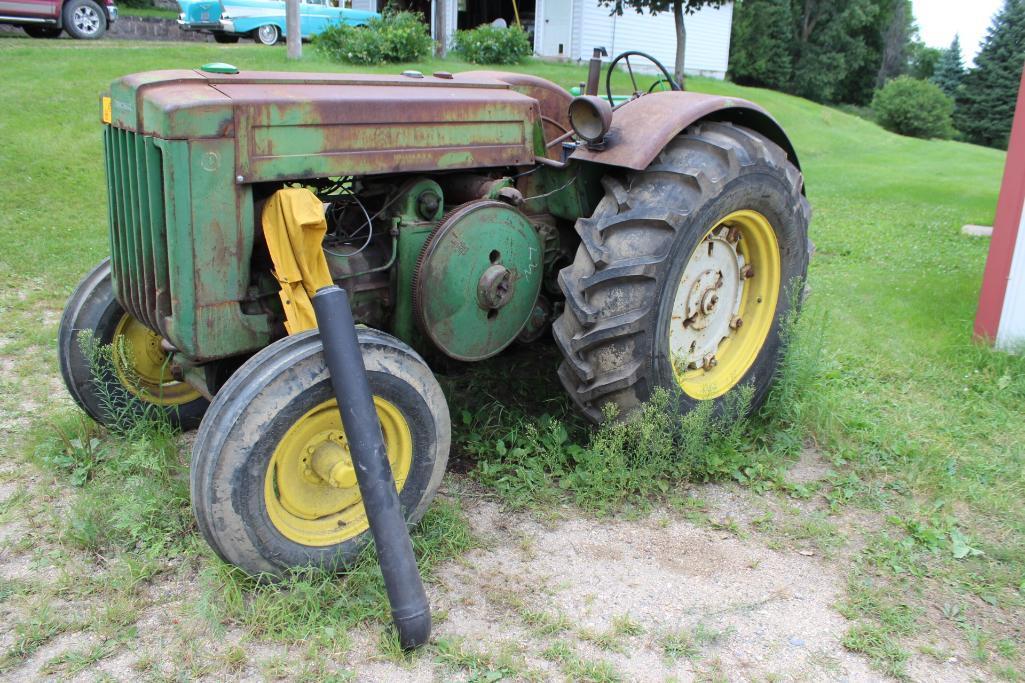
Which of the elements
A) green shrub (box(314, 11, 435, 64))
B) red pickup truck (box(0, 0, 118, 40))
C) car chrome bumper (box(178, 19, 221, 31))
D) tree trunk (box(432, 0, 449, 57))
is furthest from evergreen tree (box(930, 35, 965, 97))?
red pickup truck (box(0, 0, 118, 40))

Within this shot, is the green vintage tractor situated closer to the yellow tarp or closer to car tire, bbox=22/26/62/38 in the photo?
the yellow tarp

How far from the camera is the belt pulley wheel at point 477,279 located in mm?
3250

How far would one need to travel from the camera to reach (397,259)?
132 inches

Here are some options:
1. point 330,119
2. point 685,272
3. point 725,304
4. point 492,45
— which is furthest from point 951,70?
point 330,119

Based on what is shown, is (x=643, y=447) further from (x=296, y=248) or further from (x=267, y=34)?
(x=267, y=34)

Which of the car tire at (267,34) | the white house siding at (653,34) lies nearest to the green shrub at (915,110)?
the white house siding at (653,34)

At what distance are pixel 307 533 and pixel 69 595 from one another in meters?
0.80

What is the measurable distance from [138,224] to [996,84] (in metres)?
33.9

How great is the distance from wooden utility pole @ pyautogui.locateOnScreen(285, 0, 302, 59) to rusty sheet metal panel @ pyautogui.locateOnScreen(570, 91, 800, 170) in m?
12.1

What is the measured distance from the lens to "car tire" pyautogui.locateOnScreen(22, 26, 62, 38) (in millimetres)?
16656

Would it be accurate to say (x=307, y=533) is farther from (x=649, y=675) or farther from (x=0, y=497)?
(x=0, y=497)

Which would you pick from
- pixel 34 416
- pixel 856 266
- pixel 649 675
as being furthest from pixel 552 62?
pixel 649 675

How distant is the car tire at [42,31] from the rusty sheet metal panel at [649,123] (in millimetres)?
16761

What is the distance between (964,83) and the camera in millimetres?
31844
